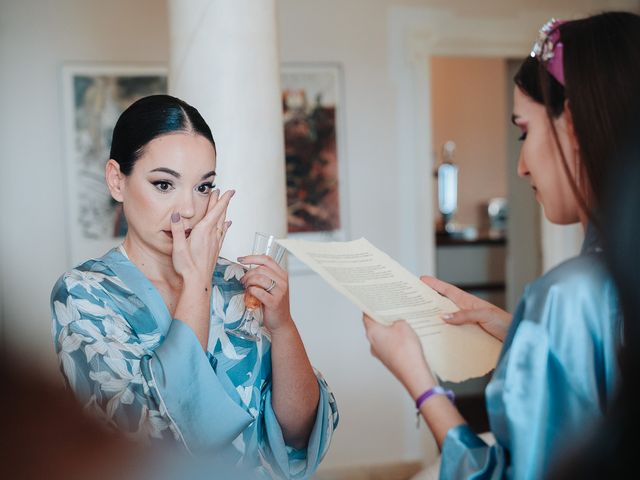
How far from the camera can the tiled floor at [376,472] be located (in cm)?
448

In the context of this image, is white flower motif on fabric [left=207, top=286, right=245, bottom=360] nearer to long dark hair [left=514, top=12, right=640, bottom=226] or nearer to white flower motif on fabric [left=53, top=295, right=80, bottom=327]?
white flower motif on fabric [left=53, top=295, right=80, bottom=327]

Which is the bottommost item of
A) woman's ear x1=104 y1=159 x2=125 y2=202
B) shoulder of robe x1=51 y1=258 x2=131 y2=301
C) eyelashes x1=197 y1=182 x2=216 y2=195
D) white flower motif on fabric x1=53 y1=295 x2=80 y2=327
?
white flower motif on fabric x1=53 y1=295 x2=80 y2=327

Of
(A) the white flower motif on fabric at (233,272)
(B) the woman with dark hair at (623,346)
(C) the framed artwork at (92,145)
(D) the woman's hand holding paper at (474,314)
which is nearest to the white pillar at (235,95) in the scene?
(A) the white flower motif on fabric at (233,272)

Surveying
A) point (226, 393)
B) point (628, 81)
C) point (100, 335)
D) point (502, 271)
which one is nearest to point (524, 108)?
point (628, 81)

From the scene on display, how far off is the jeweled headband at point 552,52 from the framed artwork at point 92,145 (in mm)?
3178

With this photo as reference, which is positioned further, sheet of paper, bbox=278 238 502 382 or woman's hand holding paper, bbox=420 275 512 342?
woman's hand holding paper, bbox=420 275 512 342

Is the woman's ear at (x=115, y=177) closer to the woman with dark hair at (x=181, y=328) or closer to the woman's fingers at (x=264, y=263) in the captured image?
the woman with dark hair at (x=181, y=328)

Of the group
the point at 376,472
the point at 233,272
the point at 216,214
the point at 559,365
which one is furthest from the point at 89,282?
the point at 376,472

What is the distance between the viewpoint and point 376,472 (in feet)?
15.0

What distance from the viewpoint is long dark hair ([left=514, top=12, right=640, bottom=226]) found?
1122 millimetres

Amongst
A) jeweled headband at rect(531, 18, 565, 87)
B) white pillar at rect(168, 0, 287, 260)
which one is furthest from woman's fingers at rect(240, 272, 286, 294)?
jeweled headband at rect(531, 18, 565, 87)

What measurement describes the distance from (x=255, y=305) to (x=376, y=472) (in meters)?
3.12

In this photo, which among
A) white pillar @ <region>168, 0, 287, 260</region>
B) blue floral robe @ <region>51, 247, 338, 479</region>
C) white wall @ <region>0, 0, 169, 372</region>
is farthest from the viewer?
white wall @ <region>0, 0, 169, 372</region>

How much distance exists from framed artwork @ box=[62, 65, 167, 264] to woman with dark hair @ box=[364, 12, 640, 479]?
10.6 ft
